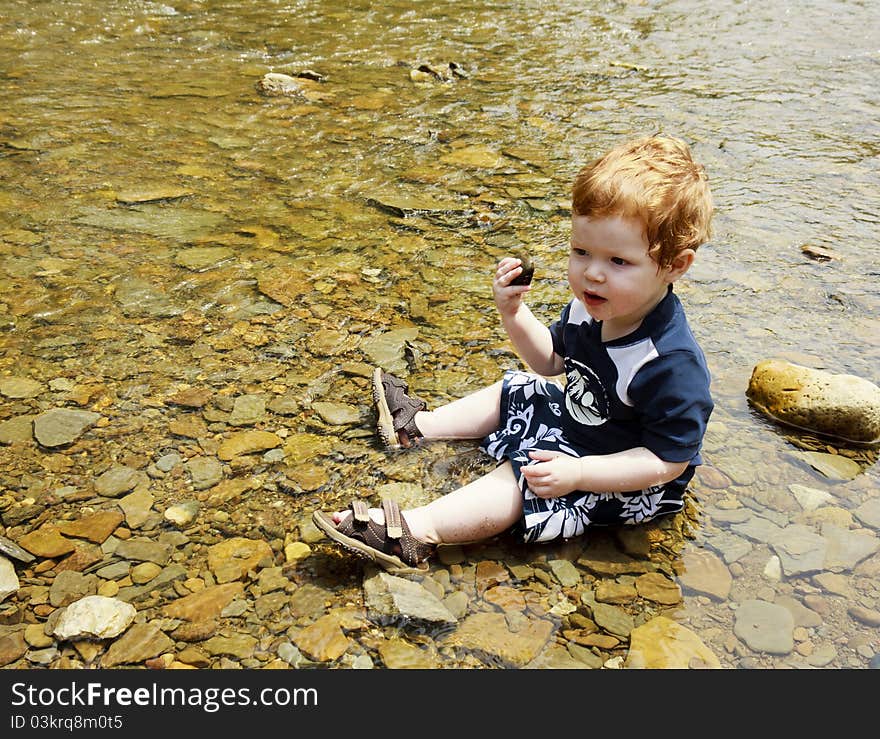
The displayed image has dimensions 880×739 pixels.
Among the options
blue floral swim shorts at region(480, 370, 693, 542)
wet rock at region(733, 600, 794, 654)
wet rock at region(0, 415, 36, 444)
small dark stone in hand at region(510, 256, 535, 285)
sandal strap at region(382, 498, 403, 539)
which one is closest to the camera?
wet rock at region(733, 600, 794, 654)

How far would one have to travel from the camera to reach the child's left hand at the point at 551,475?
8.75ft

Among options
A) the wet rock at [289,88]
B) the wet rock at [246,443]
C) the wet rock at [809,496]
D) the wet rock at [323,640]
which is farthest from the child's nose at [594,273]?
the wet rock at [289,88]

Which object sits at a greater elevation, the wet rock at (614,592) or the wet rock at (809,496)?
the wet rock at (809,496)

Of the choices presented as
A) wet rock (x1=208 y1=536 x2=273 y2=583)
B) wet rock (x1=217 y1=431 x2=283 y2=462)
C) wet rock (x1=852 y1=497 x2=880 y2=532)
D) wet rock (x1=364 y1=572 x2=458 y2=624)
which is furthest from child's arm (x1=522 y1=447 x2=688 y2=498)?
wet rock (x1=217 y1=431 x2=283 y2=462)

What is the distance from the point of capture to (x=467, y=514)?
Answer: 2746 mm

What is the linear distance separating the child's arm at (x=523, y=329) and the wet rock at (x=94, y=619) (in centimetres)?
158

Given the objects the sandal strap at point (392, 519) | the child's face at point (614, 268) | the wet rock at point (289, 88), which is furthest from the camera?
the wet rock at point (289, 88)

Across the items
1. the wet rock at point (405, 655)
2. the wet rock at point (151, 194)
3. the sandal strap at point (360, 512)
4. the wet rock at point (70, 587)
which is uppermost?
the wet rock at point (151, 194)

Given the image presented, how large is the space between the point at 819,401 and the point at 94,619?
2654mm

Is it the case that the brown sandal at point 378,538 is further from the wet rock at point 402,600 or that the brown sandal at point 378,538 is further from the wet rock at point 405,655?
the wet rock at point 405,655

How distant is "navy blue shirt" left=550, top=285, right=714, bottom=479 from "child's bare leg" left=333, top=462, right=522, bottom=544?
13.2 inches

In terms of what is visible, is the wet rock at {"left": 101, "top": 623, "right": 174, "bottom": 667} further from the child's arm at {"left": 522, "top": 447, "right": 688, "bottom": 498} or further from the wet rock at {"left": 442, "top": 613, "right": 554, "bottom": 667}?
the child's arm at {"left": 522, "top": 447, "right": 688, "bottom": 498}

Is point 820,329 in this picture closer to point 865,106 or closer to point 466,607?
point 466,607

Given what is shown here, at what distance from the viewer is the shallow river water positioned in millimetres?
2686
